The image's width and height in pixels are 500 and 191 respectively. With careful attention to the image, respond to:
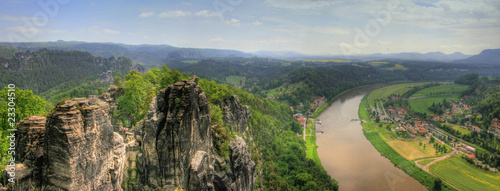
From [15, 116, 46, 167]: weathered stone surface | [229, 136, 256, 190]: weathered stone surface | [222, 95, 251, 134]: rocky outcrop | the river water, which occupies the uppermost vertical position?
[15, 116, 46, 167]: weathered stone surface

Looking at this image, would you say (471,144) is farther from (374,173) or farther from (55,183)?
(55,183)

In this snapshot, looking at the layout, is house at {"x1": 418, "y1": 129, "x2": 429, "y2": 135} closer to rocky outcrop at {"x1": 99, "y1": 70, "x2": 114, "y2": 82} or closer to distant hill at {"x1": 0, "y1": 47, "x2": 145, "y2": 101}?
distant hill at {"x1": 0, "y1": 47, "x2": 145, "y2": 101}

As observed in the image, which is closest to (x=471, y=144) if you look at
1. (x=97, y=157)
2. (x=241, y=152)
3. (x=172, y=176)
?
(x=241, y=152)

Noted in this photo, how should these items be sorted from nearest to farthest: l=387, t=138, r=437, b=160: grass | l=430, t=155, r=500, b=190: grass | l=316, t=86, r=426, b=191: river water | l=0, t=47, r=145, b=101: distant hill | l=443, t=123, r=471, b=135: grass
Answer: l=316, t=86, r=426, b=191: river water, l=430, t=155, r=500, b=190: grass, l=387, t=138, r=437, b=160: grass, l=443, t=123, r=471, b=135: grass, l=0, t=47, r=145, b=101: distant hill

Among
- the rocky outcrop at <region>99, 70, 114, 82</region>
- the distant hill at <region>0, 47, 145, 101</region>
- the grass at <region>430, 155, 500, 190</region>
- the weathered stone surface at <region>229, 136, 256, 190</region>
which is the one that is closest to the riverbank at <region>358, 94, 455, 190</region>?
the grass at <region>430, 155, 500, 190</region>

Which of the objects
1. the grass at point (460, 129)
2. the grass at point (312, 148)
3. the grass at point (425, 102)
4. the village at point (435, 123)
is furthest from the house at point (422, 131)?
the grass at point (312, 148)
